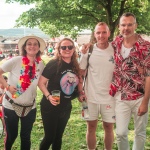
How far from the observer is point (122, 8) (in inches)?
607

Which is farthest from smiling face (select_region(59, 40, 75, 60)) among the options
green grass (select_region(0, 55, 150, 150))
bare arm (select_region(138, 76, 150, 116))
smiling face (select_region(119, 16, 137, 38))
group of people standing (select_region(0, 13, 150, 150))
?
green grass (select_region(0, 55, 150, 150))

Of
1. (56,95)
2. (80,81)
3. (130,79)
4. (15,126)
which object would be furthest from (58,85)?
(130,79)

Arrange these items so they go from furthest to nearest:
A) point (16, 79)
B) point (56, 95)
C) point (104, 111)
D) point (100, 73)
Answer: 1. point (104, 111)
2. point (100, 73)
3. point (16, 79)
4. point (56, 95)

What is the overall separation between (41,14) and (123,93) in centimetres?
1443

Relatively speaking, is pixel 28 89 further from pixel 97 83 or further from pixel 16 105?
pixel 97 83

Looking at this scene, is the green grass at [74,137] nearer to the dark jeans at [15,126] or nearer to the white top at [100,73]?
the dark jeans at [15,126]

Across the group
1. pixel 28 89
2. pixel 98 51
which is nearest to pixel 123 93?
pixel 98 51

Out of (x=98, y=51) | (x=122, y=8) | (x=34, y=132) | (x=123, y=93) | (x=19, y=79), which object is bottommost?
(x=34, y=132)

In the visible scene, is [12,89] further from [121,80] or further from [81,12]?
[81,12]

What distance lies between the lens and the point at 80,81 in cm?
384

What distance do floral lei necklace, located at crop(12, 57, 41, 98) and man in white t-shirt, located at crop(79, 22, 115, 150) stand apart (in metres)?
0.77

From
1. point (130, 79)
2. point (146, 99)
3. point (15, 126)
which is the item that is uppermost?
point (130, 79)

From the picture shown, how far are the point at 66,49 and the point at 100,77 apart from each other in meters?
0.70

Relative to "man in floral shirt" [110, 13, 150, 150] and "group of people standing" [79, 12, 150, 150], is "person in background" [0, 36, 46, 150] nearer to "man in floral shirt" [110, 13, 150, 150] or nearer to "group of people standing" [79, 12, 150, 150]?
"group of people standing" [79, 12, 150, 150]
